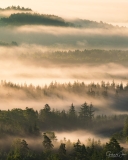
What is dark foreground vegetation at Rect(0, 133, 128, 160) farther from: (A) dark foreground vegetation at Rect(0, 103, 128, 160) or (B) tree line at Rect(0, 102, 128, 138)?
(B) tree line at Rect(0, 102, 128, 138)

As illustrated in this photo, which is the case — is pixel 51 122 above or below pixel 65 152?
below

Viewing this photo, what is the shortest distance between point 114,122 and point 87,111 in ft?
65.1

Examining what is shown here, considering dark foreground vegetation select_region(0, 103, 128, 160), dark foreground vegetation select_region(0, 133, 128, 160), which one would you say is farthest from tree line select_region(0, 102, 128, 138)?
dark foreground vegetation select_region(0, 133, 128, 160)

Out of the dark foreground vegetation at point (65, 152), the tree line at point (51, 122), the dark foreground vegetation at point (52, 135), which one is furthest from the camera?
the tree line at point (51, 122)

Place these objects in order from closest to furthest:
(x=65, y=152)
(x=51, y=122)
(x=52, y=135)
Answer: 1. (x=65, y=152)
2. (x=52, y=135)
3. (x=51, y=122)

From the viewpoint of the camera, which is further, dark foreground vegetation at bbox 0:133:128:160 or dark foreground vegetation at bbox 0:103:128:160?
dark foreground vegetation at bbox 0:103:128:160

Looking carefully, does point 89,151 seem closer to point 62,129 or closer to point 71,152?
point 71,152

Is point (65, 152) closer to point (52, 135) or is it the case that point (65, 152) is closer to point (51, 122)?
point (52, 135)

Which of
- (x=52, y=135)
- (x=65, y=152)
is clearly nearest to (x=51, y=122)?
(x=52, y=135)

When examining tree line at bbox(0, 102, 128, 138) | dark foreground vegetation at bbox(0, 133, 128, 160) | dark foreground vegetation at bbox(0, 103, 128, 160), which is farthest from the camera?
tree line at bbox(0, 102, 128, 138)

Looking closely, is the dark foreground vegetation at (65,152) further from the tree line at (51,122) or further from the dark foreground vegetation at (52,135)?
the tree line at (51,122)

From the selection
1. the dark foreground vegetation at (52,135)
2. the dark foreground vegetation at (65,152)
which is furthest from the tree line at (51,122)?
the dark foreground vegetation at (65,152)

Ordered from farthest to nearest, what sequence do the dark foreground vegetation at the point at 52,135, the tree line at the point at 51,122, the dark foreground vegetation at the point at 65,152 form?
the tree line at the point at 51,122
the dark foreground vegetation at the point at 52,135
the dark foreground vegetation at the point at 65,152

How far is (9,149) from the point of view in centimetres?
12750
